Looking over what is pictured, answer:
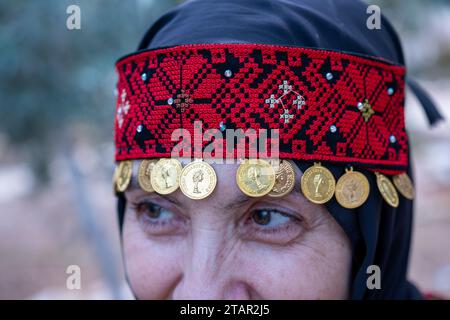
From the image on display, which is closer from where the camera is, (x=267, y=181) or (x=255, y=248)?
(x=267, y=181)

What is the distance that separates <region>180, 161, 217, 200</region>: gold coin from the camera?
1550 mm

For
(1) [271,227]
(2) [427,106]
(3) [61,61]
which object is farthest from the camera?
(3) [61,61]

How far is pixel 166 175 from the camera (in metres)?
1.63

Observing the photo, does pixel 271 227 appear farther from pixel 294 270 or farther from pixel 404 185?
pixel 404 185

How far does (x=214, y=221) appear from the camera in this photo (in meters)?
1.61

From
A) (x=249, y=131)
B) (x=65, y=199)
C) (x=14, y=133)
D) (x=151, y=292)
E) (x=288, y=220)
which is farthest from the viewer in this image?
(x=65, y=199)

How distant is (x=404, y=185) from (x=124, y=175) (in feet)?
3.61

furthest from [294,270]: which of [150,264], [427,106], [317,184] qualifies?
[427,106]

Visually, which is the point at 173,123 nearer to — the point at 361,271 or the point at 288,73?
the point at 288,73

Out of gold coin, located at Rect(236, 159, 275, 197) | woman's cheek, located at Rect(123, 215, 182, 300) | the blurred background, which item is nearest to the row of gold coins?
gold coin, located at Rect(236, 159, 275, 197)

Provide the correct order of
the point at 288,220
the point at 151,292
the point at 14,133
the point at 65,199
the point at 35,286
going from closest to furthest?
the point at 288,220 → the point at 151,292 → the point at 14,133 → the point at 35,286 → the point at 65,199

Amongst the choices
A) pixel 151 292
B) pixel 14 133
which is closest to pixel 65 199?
pixel 14 133

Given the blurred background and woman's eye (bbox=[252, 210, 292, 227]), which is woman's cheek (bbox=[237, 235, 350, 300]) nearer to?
woman's eye (bbox=[252, 210, 292, 227])

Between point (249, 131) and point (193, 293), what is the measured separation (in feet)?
1.96
